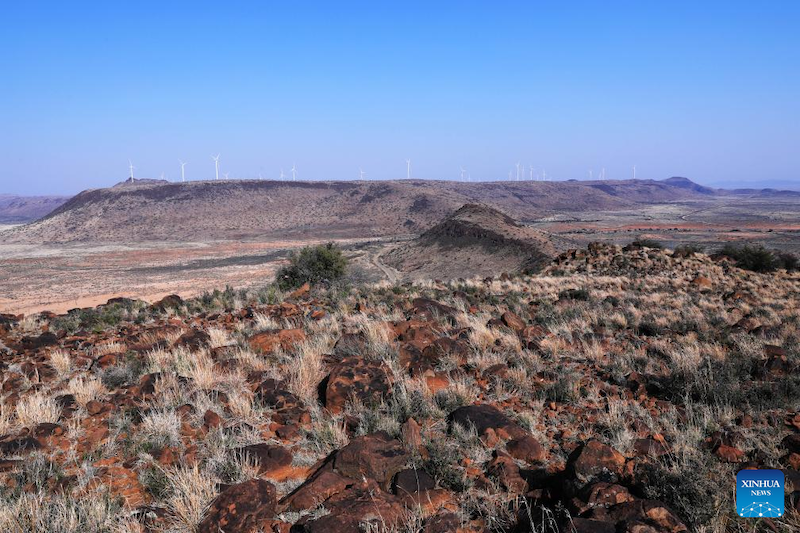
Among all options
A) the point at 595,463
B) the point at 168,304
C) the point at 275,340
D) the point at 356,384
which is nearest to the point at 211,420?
the point at 356,384

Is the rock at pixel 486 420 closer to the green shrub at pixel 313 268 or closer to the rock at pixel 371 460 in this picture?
the rock at pixel 371 460

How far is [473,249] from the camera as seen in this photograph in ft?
134

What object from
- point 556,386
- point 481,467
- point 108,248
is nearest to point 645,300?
point 556,386

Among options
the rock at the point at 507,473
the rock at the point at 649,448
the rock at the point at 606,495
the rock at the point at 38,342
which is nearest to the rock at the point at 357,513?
the rock at the point at 507,473

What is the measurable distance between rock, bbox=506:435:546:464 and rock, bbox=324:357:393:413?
1515 mm

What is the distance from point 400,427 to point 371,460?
74 cm

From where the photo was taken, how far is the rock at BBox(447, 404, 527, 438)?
4.05 metres

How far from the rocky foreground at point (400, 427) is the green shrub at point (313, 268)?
13.7 m

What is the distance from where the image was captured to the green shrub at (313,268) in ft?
73.7

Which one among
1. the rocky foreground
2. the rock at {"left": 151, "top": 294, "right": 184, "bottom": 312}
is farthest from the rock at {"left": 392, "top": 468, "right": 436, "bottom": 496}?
the rock at {"left": 151, "top": 294, "right": 184, "bottom": 312}

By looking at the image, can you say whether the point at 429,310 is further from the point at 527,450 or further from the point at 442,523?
the point at 442,523

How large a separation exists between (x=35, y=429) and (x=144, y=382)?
1.25m

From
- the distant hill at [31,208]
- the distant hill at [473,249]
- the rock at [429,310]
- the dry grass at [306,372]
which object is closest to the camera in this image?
the dry grass at [306,372]

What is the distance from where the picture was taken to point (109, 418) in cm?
455
